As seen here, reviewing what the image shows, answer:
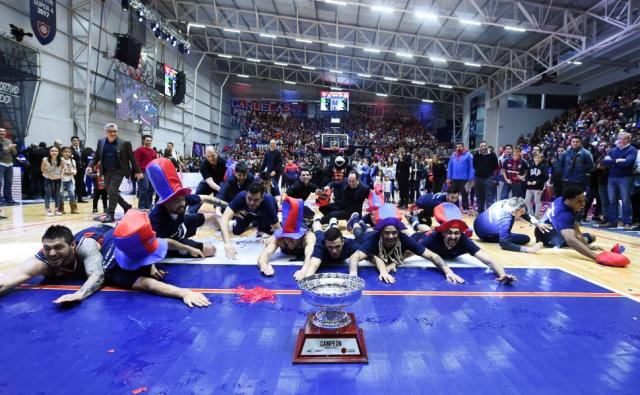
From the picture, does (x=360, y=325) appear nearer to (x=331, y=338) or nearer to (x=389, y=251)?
(x=331, y=338)

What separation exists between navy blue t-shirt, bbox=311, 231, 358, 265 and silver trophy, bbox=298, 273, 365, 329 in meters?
1.10

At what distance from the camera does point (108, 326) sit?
7.12 feet

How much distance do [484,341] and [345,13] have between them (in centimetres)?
1416

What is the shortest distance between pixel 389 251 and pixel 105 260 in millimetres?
2468

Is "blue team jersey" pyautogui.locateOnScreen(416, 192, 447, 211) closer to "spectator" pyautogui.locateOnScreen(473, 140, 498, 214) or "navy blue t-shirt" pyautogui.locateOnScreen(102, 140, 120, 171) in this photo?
"spectator" pyautogui.locateOnScreen(473, 140, 498, 214)

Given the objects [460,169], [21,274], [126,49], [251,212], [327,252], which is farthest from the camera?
[126,49]

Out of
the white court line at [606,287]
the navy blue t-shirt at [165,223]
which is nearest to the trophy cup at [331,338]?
the navy blue t-shirt at [165,223]

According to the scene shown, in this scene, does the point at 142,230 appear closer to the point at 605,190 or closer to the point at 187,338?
the point at 187,338

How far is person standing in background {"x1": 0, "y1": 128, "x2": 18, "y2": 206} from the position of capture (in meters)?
6.57

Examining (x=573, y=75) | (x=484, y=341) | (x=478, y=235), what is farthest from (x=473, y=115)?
(x=484, y=341)

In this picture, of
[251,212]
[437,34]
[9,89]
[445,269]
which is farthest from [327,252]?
[437,34]

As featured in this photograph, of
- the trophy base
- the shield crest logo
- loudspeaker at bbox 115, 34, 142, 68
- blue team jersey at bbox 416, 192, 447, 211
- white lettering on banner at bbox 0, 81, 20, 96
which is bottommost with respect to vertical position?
the trophy base

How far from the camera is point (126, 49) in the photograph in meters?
12.2

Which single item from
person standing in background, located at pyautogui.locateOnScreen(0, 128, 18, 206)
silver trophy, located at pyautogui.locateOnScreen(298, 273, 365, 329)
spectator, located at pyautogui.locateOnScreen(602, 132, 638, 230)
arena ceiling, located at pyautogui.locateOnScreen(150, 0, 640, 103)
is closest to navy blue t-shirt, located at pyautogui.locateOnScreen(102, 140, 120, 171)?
person standing in background, located at pyautogui.locateOnScreen(0, 128, 18, 206)
